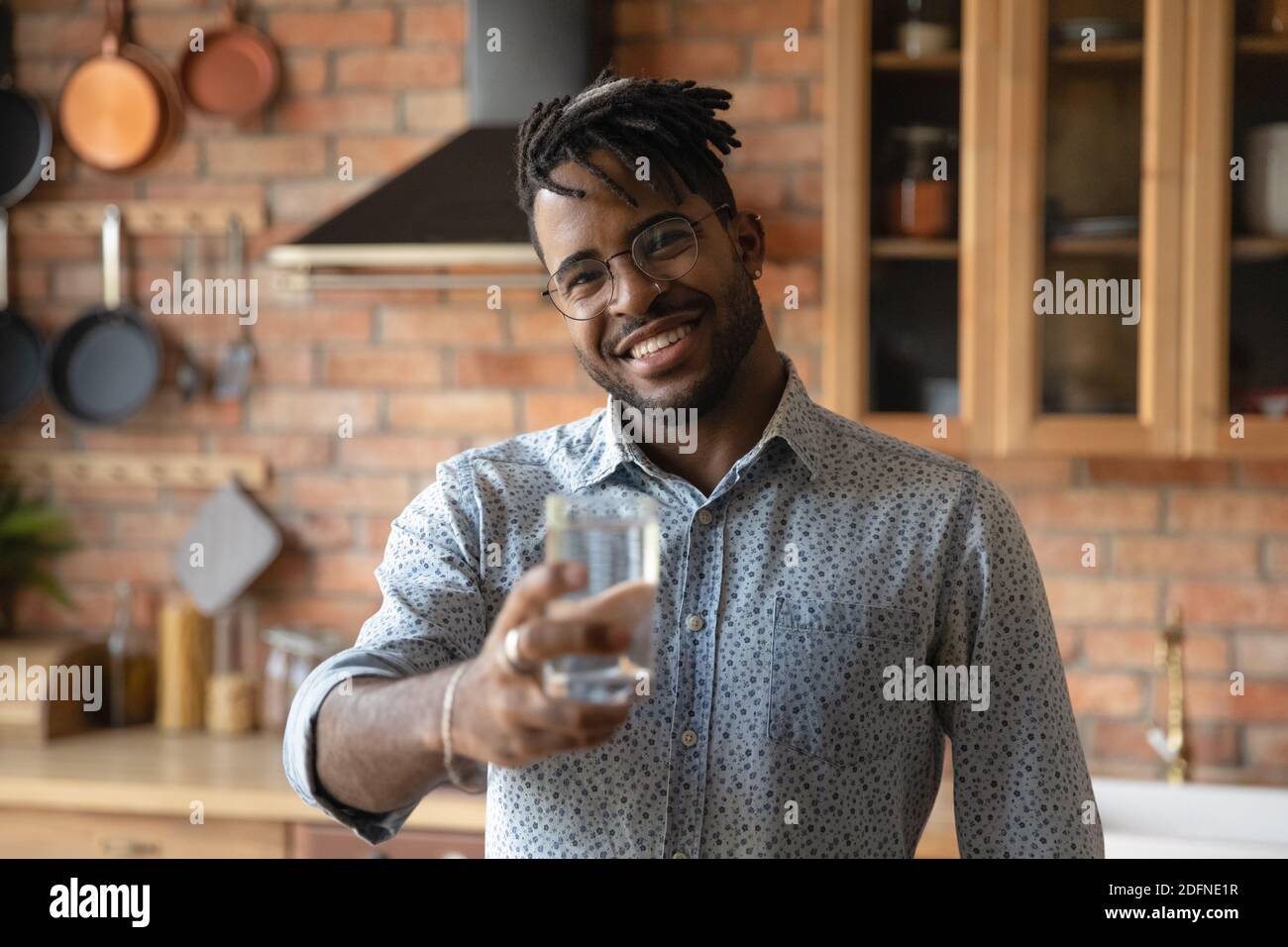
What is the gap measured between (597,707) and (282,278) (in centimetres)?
207

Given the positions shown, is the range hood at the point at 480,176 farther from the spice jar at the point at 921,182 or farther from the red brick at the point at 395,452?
the spice jar at the point at 921,182

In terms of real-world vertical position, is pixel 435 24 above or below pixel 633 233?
above

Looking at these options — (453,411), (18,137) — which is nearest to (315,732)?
(453,411)

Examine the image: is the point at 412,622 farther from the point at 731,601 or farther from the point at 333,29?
the point at 333,29

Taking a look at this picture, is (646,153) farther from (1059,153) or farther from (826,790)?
(1059,153)

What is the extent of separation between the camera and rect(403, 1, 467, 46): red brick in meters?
2.62

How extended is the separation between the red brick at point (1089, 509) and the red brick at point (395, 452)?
109 centimetres

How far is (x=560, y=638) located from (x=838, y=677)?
47cm

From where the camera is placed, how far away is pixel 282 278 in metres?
2.70

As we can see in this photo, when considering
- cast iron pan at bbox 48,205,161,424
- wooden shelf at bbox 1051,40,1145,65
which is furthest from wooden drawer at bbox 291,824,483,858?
wooden shelf at bbox 1051,40,1145,65

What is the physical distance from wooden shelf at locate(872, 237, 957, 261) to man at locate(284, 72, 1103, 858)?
1.04 m

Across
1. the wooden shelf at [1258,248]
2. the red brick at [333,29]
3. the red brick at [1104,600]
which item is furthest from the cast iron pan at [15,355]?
the wooden shelf at [1258,248]

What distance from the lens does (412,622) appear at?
114 cm

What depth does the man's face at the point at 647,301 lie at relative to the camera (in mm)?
1188
